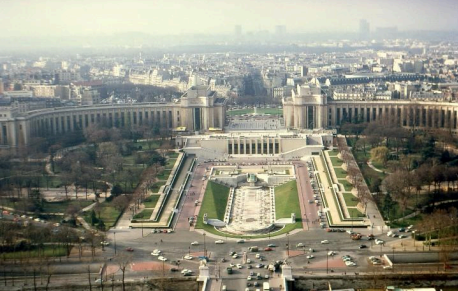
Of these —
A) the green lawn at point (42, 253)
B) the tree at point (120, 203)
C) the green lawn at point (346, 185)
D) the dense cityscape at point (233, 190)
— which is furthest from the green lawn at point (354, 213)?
the green lawn at point (42, 253)

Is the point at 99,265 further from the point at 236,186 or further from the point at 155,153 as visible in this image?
the point at 155,153

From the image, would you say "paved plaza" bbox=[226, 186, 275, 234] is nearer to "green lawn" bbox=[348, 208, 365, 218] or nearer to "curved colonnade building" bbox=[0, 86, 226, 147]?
"green lawn" bbox=[348, 208, 365, 218]

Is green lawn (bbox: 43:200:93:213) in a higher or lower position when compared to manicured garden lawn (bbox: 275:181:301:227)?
higher

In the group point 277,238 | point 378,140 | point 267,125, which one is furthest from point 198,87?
point 277,238

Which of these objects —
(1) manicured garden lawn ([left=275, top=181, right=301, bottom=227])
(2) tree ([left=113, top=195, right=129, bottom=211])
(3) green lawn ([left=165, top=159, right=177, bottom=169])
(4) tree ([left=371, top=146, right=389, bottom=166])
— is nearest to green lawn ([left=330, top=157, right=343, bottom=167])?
(4) tree ([left=371, top=146, right=389, bottom=166])

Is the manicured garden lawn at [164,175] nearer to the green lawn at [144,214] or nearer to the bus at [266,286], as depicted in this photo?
the green lawn at [144,214]

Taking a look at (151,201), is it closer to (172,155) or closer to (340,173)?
(172,155)
